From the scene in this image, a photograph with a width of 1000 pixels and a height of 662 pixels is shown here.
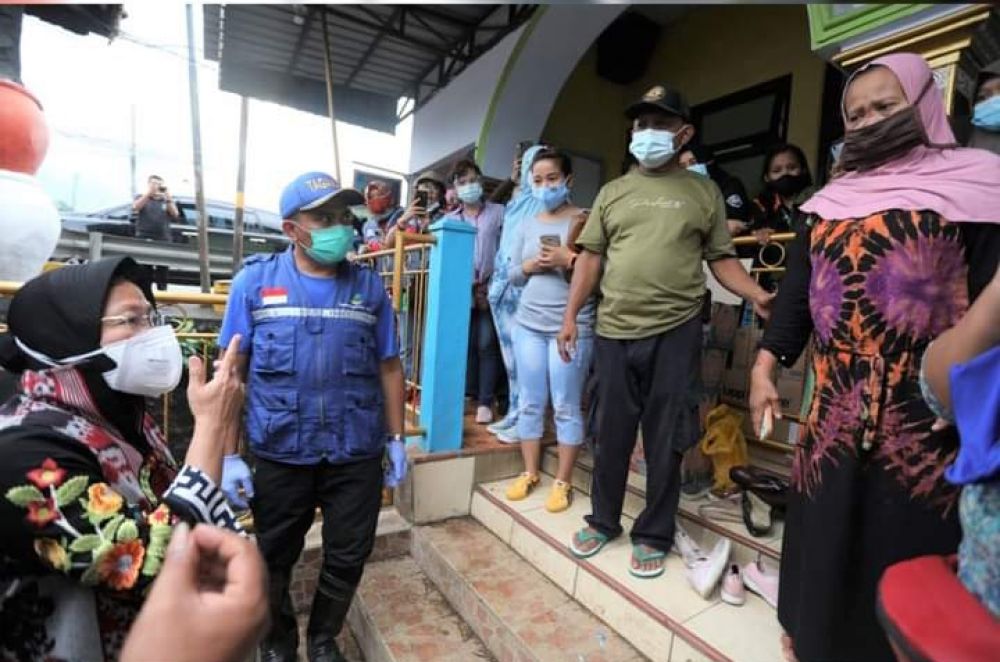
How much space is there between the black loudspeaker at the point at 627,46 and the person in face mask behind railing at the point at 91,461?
618 cm

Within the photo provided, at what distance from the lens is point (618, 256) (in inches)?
82.1

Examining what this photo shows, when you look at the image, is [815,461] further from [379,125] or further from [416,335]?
[379,125]

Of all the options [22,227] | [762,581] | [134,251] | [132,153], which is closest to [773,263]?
[762,581]

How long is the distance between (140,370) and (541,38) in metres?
5.30

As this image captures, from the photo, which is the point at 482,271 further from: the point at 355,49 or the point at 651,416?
the point at 355,49

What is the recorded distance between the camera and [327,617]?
77.2 inches

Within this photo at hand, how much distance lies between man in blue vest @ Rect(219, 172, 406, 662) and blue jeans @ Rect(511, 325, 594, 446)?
965mm

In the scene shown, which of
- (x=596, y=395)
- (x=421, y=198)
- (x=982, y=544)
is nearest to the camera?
(x=982, y=544)

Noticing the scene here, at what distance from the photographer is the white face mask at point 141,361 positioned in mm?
1170

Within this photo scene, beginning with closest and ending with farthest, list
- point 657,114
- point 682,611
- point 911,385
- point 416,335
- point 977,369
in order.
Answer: point 977,369, point 911,385, point 682,611, point 657,114, point 416,335

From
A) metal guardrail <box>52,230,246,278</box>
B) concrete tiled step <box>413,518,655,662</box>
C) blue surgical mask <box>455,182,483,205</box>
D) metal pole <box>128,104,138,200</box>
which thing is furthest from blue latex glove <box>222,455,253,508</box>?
metal pole <box>128,104,138,200</box>

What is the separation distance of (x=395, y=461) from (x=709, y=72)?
18.4 feet

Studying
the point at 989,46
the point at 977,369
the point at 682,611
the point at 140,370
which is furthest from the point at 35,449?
the point at 989,46

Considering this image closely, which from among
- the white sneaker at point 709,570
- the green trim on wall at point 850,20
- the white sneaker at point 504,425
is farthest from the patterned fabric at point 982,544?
the white sneaker at point 504,425
